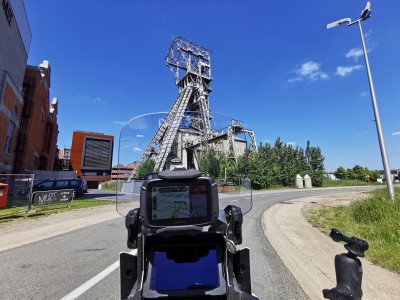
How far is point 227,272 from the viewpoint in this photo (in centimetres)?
214

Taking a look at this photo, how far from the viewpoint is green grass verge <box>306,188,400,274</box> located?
17.5 feet

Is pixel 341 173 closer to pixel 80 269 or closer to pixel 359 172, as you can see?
pixel 359 172

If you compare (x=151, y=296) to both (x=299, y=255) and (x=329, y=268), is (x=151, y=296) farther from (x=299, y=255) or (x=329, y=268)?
(x=299, y=255)

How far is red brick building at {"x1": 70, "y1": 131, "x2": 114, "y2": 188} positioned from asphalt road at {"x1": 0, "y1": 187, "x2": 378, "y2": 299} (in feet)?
263

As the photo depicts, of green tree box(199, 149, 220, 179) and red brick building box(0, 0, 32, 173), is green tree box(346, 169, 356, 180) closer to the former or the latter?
red brick building box(0, 0, 32, 173)

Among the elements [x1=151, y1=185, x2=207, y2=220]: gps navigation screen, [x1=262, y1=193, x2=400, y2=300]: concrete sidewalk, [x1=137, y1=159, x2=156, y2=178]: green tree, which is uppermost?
[x1=137, y1=159, x2=156, y2=178]: green tree

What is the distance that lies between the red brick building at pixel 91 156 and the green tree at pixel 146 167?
276 ft

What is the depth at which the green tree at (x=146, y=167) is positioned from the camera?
130 inches

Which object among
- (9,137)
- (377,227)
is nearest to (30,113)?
(9,137)

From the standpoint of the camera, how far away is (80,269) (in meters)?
4.85

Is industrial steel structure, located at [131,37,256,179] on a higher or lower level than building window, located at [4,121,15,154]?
lower

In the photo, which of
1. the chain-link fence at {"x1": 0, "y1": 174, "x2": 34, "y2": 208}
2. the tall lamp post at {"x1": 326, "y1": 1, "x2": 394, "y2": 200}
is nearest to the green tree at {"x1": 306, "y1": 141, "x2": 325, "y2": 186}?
the tall lamp post at {"x1": 326, "y1": 1, "x2": 394, "y2": 200}

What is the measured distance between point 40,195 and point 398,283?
56.3 feet

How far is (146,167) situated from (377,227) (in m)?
7.97
